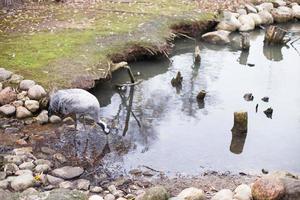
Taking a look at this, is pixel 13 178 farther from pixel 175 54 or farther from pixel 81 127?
pixel 175 54

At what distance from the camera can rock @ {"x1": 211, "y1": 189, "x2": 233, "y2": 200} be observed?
8.06 meters

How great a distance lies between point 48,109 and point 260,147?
181 inches

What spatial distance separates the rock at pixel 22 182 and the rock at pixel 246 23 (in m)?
12.2

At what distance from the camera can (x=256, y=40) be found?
17.9 m

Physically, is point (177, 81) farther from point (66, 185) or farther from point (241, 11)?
point (241, 11)

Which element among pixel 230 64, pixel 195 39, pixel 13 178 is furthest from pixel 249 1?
pixel 13 178

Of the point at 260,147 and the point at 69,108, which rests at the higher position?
the point at 69,108

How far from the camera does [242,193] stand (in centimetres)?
819

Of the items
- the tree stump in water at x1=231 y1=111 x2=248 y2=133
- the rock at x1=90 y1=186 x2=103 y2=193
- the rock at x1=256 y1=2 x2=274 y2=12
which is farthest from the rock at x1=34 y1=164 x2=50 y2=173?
the rock at x1=256 y1=2 x2=274 y2=12

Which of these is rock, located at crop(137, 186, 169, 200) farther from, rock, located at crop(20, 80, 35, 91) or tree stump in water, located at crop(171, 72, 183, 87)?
tree stump in water, located at crop(171, 72, 183, 87)

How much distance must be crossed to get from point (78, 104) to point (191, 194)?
3.29 m

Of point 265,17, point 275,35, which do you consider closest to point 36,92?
point 275,35

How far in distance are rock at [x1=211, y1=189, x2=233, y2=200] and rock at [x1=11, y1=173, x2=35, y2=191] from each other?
3018mm

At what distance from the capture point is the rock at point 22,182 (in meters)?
7.98
